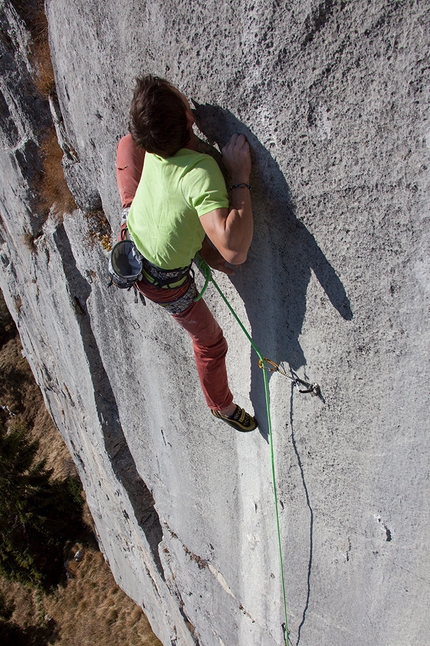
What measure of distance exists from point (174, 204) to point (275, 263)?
652 millimetres

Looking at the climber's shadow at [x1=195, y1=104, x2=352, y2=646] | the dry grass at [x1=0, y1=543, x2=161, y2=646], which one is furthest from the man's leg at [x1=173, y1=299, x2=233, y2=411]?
the dry grass at [x1=0, y1=543, x2=161, y2=646]

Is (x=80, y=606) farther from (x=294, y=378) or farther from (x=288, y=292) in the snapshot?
(x=288, y=292)

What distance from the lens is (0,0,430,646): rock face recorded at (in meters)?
1.97

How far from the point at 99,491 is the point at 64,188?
6134 mm

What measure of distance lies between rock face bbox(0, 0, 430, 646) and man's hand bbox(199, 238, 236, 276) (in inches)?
5.0

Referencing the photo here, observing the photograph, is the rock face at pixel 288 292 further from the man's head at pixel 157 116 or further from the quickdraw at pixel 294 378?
the man's head at pixel 157 116

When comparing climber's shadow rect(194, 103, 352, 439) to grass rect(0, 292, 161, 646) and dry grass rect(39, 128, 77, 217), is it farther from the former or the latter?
grass rect(0, 292, 161, 646)

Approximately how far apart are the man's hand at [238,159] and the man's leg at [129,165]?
0.73 m

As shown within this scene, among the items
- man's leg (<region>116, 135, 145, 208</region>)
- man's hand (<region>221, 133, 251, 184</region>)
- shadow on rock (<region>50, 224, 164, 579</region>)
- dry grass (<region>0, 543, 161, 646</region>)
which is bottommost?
dry grass (<region>0, 543, 161, 646</region>)

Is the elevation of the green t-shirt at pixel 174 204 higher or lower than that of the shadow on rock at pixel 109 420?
higher

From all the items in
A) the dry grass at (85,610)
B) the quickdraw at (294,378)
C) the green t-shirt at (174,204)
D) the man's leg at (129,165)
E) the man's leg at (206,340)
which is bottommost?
the dry grass at (85,610)

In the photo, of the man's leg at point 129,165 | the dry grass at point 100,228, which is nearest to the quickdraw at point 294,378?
the man's leg at point 129,165

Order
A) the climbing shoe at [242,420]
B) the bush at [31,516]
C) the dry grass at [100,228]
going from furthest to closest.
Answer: the bush at [31,516]
the dry grass at [100,228]
the climbing shoe at [242,420]

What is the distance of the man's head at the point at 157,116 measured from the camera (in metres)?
2.05
